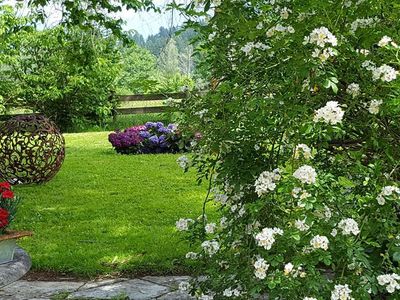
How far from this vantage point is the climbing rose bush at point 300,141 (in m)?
2.62

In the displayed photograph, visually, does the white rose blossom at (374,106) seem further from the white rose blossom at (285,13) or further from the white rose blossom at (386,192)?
the white rose blossom at (285,13)

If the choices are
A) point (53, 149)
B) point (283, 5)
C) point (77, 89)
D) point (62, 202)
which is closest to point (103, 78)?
point (77, 89)

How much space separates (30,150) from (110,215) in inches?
96.9

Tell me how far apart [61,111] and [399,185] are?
623 inches

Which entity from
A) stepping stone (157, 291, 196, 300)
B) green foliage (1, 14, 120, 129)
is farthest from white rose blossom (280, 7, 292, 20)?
green foliage (1, 14, 120, 129)

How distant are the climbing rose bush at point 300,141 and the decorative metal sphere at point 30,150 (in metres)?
5.94

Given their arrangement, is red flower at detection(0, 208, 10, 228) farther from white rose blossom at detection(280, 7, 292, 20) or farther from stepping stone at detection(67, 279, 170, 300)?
white rose blossom at detection(280, 7, 292, 20)

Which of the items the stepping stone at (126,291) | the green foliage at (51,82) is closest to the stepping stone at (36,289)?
the stepping stone at (126,291)

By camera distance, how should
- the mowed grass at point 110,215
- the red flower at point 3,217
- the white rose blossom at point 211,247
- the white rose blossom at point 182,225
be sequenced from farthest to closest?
the mowed grass at point 110,215 → the red flower at point 3,217 → the white rose blossom at point 182,225 → the white rose blossom at point 211,247

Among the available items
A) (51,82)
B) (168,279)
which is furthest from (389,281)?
(51,82)

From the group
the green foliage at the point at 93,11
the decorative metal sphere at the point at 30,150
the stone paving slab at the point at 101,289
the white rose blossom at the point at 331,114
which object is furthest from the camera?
the decorative metal sphere at the point at 30,150

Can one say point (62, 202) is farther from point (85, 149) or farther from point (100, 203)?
point (85, 149)

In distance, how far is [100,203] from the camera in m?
7.82

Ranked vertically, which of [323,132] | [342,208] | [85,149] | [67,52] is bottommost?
[85,149]
